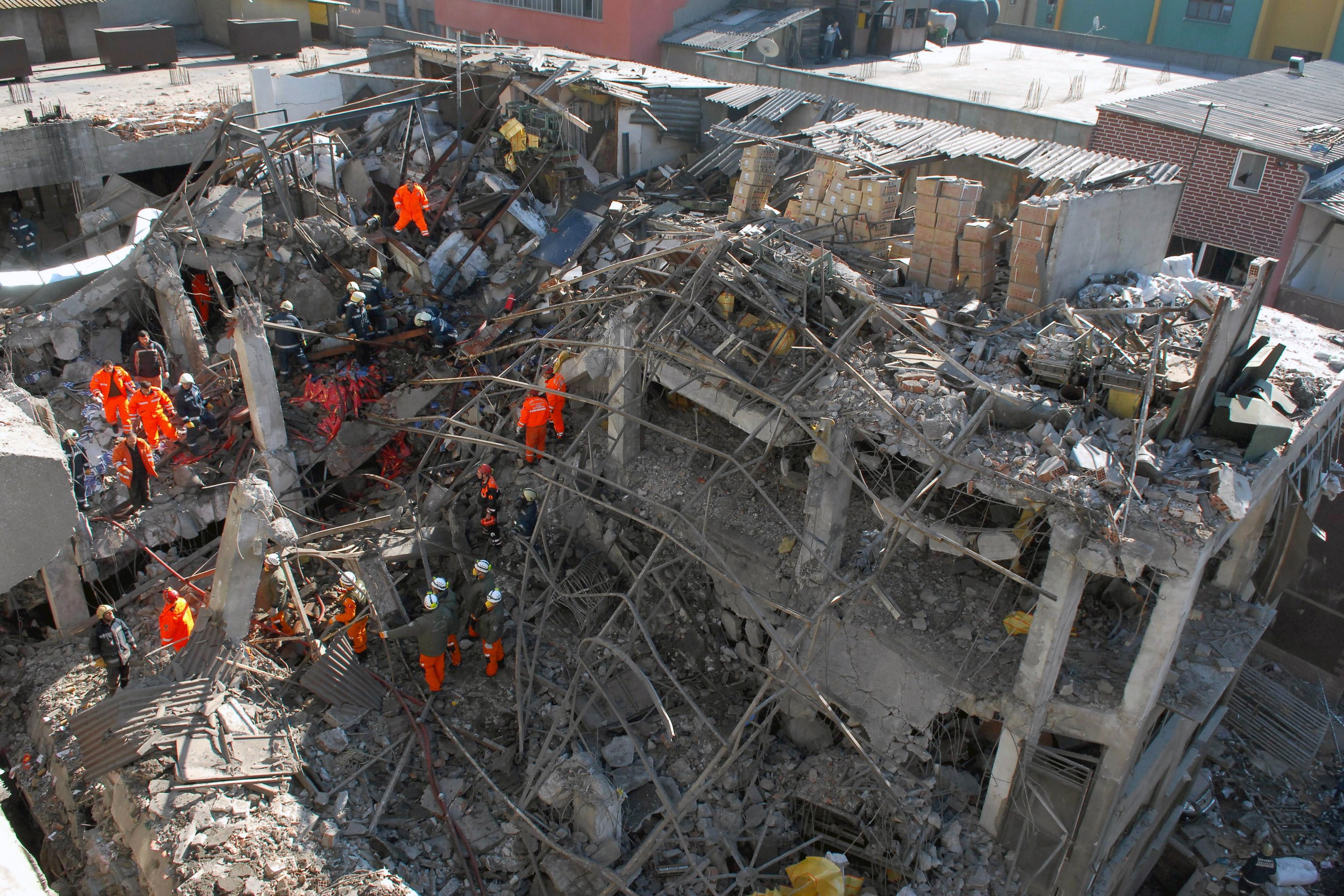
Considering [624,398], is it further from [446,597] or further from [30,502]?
[30,502]

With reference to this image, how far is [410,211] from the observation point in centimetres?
1578

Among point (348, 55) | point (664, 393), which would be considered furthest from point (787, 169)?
point (348, 55)

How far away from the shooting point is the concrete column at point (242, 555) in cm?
912

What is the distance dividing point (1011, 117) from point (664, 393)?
10.6m

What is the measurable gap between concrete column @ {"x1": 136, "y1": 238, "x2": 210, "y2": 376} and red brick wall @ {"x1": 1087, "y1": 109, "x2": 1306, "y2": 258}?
638 inches

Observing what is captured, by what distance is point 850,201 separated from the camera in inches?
470

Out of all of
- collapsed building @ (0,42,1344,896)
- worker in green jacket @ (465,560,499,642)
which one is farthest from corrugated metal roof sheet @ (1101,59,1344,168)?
worker in green jacket @ (465,560,499,642)

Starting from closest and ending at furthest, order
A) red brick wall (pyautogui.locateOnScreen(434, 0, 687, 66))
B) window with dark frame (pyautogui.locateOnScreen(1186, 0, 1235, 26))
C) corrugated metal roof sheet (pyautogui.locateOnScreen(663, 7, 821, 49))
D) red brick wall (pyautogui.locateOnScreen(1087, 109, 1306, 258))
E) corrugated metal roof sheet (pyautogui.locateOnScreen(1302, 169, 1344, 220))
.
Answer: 1. corrugated metal roof sheet (pyautogui.locateOnScreen(1302, 169, 1344, 220))
2. red brick wall (pyautogui.locateOnScreen(1087, 109, 1306, 258))
3. corrugated metal roof sheet (pyautogui.locateOnScreen(663, 7, 821, 49))
4. red brick wall (pyautogui.locateOnScreen(434, 0, 687, 66))
5. window with dark frame (pyautogui.locateOnScreen(1186, 0, 1235, 26))

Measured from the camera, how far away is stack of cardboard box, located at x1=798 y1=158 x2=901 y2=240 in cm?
1172

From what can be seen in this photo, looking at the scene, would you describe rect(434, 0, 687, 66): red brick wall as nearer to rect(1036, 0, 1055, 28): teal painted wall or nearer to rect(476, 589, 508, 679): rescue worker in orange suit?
rect(1036, 0, 1055, 28): teal painted wall

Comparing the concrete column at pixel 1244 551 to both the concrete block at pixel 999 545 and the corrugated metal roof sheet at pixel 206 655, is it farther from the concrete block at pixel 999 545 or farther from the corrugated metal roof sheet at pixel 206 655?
the corrugated metal roof sheet at pixel 206 655

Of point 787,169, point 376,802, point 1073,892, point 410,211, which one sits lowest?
point 1073,892

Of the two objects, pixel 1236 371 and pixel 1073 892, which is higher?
pixel 1236 371

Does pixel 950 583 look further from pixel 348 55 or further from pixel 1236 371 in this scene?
pixel 348 55
